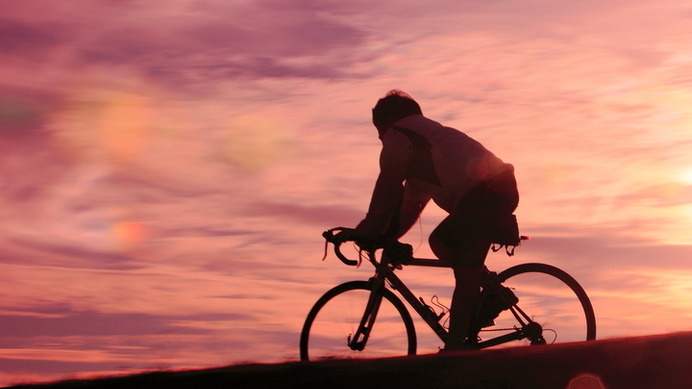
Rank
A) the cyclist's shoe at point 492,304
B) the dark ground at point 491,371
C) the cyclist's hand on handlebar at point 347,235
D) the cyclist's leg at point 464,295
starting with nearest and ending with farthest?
1. the dark ground at point 491,371
2. the cyclist's leg at point 464,295
3. the cyclist's hand on handlebar at point 347,235
4. the cyclist's shoe at point 492,304

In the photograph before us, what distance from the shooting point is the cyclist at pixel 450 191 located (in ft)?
26.5

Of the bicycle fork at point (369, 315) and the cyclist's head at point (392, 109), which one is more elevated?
the cyclist's head at point (392, 109)

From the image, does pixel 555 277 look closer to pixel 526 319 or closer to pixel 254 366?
pixel 526 319

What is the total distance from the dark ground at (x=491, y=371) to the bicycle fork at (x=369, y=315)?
1.35m

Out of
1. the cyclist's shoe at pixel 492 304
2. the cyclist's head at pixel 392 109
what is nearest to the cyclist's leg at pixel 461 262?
the cyclist's shoe at pixel 492 304

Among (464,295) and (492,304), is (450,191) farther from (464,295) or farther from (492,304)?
(492,304)

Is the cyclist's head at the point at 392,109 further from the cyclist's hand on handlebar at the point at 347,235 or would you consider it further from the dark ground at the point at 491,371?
the dark ground at the point at 491,371

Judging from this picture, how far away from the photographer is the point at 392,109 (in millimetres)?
8414

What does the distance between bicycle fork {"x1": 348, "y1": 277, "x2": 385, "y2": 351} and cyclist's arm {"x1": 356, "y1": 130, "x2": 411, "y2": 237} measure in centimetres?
75

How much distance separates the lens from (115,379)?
303 inches

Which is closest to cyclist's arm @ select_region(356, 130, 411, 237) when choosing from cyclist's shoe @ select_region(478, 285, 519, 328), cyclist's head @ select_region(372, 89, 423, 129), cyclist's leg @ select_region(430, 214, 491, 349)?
cyclist's head @ select_region(372, 89, 423, 129)

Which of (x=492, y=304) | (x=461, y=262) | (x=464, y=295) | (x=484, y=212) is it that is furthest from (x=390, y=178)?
(x=492, y=304)

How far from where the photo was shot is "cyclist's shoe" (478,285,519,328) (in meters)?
8.62

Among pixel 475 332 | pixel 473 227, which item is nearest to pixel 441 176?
pixel 473 227
